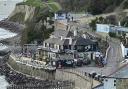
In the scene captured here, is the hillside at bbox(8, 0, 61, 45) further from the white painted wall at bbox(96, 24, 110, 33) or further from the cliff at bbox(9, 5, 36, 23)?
the white painted wall at bbox(96, 24, 110, 33)

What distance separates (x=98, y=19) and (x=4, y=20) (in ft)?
138

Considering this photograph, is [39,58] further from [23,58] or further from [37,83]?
[37,83]

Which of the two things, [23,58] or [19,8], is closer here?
[23,58]

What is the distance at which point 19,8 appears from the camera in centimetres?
9919

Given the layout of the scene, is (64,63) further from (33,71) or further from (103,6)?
(103,6)

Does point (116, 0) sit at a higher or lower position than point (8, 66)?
higher

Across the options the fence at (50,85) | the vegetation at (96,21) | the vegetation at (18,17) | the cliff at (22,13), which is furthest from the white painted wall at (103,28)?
the vegetation at (18,17)

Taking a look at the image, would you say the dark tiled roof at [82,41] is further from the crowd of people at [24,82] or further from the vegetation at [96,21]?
the vegetation at [96,21]

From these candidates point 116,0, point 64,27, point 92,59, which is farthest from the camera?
point 116,0

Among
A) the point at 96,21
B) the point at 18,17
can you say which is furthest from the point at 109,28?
the point at 18,17

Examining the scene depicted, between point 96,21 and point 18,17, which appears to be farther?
point 18,17

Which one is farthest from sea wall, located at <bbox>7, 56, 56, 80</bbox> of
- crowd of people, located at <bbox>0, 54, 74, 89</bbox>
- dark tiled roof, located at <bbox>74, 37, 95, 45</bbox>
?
dark tiled roof, located at <bbox>74, 37, 95, 45</bbox>

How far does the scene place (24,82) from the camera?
4444 cm

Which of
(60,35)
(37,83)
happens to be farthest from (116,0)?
(37,83)
